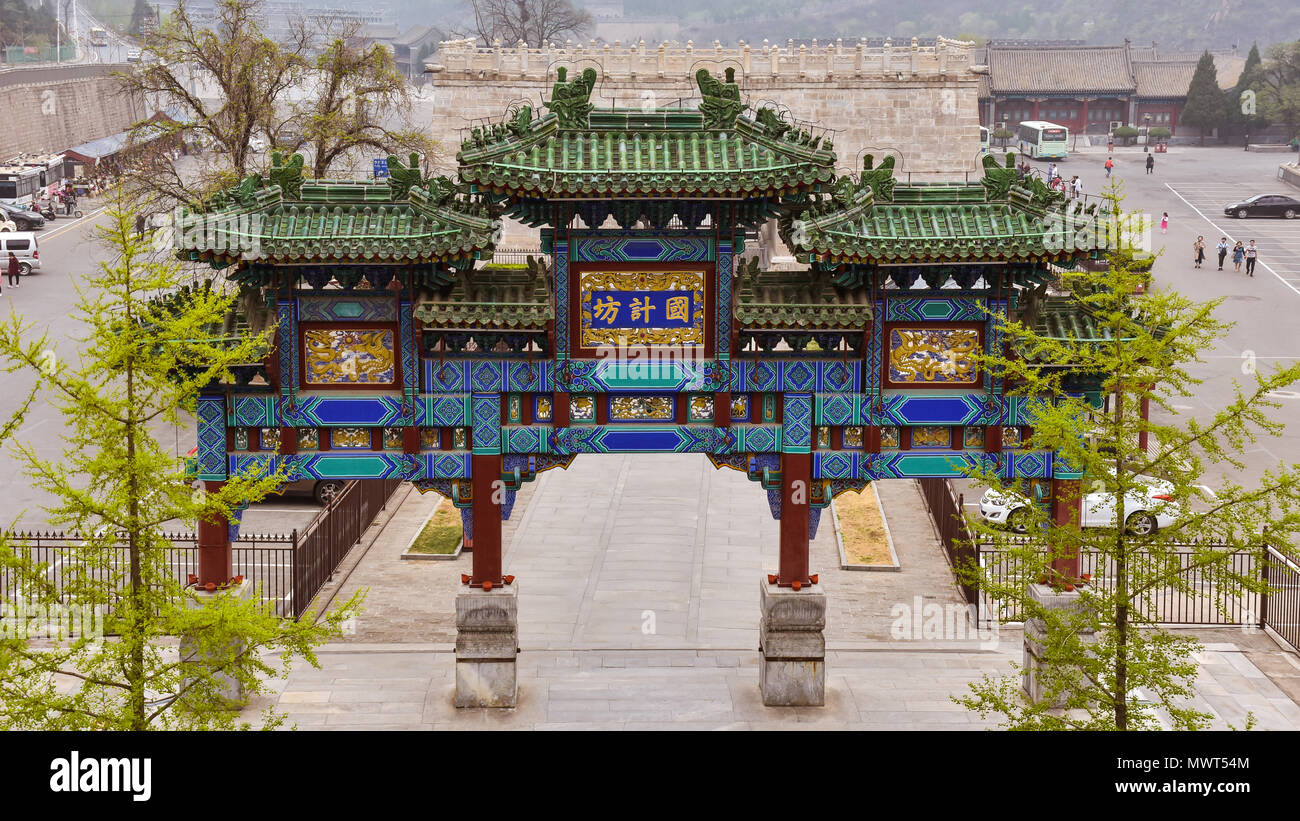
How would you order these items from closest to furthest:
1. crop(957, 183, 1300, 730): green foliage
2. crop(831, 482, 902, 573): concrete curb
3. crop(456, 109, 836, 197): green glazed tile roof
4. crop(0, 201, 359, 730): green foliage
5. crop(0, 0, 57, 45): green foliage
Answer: crop(0, 201, 359, 730): green foliage < crop(957, 183, 1300, 730): green foliage < crop(456, 109, 836, 197): green glazed tile roof < crop(831, 482, 902, 573): concrete curb < crop(0, 0, 57, 45): green foliage

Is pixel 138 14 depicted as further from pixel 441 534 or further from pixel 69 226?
pixel 441 534

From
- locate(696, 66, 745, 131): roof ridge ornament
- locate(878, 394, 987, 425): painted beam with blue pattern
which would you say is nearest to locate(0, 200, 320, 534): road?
locate(696, 66, 745, 131): roof ridge ornament

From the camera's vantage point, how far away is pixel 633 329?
Answer: 70.2 feet

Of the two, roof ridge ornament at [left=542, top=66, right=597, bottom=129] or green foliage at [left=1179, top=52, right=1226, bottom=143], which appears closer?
roof ridge ornament at [left=542, top=66, right=597, bottom=129]

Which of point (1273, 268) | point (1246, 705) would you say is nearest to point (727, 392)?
point (1246, 705)

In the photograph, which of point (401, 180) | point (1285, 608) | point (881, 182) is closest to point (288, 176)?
point (401, 180)

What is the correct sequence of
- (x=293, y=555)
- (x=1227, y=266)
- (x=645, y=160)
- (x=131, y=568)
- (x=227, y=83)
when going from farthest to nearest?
(x=1227, y=266) < (x=227, y=83) < (x=293, y=555) < (x=645, y=160) < (x=131, y=568)

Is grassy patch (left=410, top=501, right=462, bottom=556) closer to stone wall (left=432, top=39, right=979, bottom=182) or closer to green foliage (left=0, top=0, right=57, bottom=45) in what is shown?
stone wall (left=432, top=39, right=979, bottom=182)

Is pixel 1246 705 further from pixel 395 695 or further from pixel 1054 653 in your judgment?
pixel 395 695

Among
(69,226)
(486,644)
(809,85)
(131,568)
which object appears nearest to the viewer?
(131,568)

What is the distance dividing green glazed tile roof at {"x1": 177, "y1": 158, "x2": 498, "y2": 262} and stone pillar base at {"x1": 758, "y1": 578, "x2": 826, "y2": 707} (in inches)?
246

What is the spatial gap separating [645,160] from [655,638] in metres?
8.14

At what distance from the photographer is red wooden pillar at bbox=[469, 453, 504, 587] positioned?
21.8 metres

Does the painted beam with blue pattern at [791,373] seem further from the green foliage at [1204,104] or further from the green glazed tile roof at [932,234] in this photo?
the green foliage at [1204,104]
